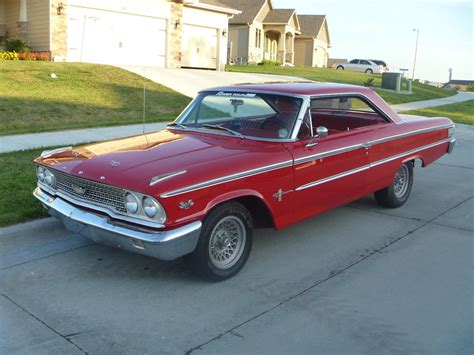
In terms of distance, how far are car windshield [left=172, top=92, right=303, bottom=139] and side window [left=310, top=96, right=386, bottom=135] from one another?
3.55 ft

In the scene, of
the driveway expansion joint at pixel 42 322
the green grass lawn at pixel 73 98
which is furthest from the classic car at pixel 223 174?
the green grass lawn at pixel 73 98

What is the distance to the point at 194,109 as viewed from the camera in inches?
227

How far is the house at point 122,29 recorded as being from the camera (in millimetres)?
20125

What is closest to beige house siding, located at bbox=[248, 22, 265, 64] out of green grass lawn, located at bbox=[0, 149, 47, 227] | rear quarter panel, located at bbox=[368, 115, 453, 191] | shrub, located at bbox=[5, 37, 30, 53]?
shrub, located at bbox=[5, 37, 30, 53]

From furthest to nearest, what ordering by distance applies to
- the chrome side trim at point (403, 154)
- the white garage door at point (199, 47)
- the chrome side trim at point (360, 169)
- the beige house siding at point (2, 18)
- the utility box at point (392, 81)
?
1. the utility box at point (392, 81)
2. the white garage door at point (199, 47)
3. the beige house siding at point (2, 18)
4. the chrome side trim at point (403, 154)
5. the chrome side trim at point (360, 169)

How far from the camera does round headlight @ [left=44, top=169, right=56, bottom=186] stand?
4.68 m

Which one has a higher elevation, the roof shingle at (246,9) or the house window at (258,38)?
the roof shingle at (246,9)

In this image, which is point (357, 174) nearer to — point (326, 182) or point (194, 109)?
point (326, 182)

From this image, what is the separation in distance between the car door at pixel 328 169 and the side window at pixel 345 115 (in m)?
0.57

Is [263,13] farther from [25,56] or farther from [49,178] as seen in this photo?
[49,178]

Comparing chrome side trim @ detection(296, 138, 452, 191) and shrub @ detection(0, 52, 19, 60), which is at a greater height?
shrub @ detection(0, 52, 19, 60)

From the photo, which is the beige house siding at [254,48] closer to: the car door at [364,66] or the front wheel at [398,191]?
the car door at [364,66]

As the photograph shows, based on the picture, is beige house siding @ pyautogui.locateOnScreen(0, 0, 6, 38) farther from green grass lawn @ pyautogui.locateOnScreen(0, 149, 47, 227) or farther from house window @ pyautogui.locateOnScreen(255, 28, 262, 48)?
house window @ pyautogui.locateOnScreen(255, 28, 262, 48)

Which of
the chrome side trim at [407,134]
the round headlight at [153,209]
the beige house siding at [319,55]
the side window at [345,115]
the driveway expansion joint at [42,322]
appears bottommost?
the driveway expansion joint at [42,322]
